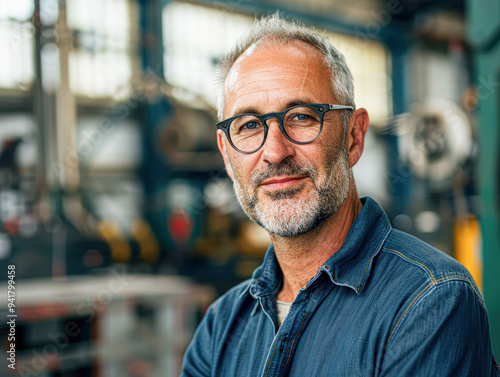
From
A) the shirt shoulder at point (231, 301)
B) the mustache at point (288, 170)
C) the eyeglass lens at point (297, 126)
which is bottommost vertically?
the shirt shoulder at point (231, 301)

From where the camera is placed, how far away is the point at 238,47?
127 cm

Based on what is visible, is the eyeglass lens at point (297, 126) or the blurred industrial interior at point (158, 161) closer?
the eyeglass lens at point (297, 126)

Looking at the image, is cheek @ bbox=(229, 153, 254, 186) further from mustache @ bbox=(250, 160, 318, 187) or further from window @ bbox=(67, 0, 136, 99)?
window @ bbox=(67, 0, 136, 99)

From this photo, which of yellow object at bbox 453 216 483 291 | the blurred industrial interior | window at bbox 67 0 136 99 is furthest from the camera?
window at bbox 67 0 136 99

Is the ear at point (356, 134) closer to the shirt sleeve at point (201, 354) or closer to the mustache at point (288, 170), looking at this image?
the mustache at point (288, 170)

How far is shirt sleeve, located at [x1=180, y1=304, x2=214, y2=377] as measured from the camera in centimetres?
131

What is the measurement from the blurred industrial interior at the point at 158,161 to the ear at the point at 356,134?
0.79m

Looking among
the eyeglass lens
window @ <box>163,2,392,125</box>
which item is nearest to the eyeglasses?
the eyeglass lens

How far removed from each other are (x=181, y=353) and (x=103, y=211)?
4.23 meters

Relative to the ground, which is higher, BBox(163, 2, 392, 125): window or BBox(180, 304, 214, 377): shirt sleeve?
BBox(163, 2, 392, 125): window

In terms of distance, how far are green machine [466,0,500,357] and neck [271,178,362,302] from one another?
0.85 metres

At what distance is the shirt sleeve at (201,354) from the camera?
1.31m

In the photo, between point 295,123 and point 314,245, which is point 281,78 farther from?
point 314,245

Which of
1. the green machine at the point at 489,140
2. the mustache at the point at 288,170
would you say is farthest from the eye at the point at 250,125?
the green machine at the point at 489,140
